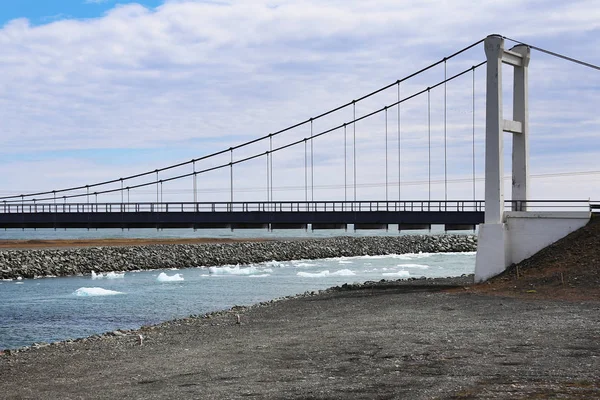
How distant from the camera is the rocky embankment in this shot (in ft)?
203

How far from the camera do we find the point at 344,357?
18.3 metres

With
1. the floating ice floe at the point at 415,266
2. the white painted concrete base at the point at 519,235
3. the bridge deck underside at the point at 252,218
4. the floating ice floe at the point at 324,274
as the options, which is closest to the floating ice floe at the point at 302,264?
the floating ice floe at the point at 415,266

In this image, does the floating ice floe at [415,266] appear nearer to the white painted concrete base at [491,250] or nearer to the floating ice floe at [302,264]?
the floating ice floe at [302,264]

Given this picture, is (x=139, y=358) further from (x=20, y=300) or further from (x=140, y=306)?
(x=20, y=300)

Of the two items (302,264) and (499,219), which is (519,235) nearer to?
(499,219)

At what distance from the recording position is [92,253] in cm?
6769

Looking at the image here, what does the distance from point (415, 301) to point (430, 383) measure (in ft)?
53.6

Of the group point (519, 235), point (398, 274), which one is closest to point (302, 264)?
point (398, 274)

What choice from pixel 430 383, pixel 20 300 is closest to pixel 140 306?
pixel 20 300

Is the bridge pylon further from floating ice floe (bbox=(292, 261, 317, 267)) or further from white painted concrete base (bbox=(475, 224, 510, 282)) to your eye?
floating ice floe (bbox=(292, 261, 317, 267))

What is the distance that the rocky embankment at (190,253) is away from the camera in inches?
2437

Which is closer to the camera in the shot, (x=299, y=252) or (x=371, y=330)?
(x=371, y=330)

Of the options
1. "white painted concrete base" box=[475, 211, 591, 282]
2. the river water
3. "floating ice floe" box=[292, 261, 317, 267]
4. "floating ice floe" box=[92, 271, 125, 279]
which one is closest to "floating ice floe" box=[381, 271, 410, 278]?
the river water

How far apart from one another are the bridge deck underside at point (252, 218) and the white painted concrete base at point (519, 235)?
43.2ft
